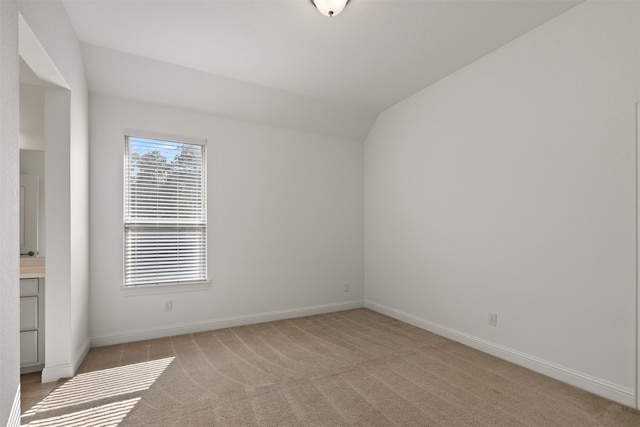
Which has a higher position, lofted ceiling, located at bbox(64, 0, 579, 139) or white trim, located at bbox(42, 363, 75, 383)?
lofted ceiling, located at bbox(64, 0, 579, 139)

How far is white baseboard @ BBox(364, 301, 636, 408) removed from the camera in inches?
94.5

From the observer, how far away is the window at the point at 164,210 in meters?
3.71

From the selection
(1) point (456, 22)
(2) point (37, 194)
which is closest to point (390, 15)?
(1) point (456, 22)

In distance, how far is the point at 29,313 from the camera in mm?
2803

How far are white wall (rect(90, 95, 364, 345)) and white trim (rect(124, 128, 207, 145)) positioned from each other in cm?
5

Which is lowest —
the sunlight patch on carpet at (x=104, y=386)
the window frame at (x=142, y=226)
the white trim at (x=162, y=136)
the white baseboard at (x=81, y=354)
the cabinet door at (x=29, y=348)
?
the sunlight patch on carpet at (x=104, y=386)

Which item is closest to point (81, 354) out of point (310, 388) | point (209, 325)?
point (209, 325)

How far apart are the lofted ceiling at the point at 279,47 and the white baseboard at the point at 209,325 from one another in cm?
260

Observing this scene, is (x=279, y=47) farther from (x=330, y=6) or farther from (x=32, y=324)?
(x=32, y=324)

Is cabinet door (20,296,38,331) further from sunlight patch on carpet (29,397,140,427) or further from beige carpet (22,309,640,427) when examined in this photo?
sunlight patch on carpet (29,397,140,427)

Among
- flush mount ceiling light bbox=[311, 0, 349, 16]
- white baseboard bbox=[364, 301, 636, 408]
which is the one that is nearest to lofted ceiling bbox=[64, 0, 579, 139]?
flush mount ceiling light bbox=[311, 0, 349, 16]

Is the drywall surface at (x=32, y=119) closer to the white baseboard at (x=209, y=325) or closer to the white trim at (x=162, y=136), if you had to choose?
the white trim at (x=162, y=136)

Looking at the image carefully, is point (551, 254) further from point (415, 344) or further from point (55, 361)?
point (55, 361)

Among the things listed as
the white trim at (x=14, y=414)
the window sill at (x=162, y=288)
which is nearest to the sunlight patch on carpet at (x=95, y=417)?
the white trim at (x=14, y=414)
